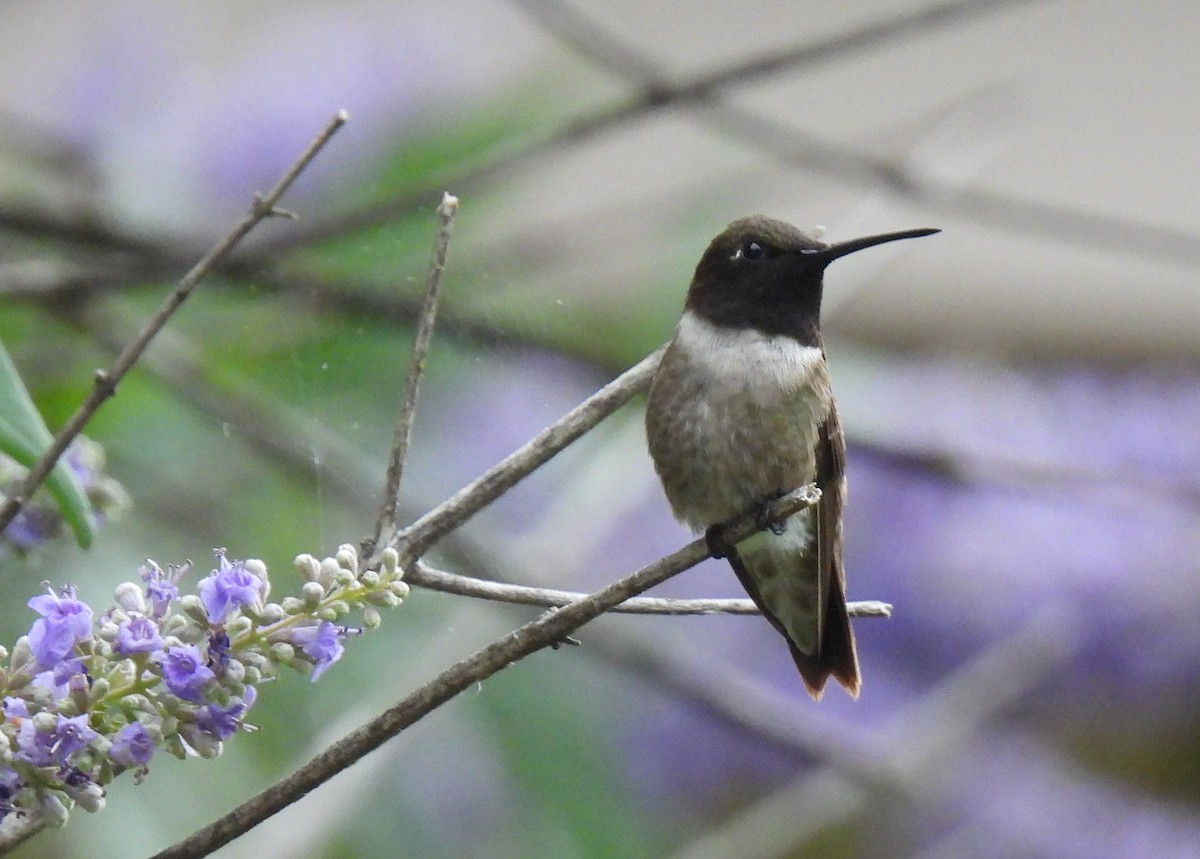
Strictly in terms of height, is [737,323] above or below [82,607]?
above

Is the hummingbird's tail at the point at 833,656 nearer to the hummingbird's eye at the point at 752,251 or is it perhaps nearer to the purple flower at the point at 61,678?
the hummingbird's eye at the point at 752,251

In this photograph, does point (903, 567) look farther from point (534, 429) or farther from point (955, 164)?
point (534, 429)

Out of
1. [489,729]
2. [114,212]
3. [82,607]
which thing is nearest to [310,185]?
[114,212]

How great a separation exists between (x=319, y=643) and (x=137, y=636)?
0.09 m

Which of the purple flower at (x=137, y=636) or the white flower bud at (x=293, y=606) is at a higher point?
the white flower bud at (x=293, y=606)

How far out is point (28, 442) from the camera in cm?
93

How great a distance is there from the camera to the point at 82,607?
78 cm

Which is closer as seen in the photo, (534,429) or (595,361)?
(534,429)

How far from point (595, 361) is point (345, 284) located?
477 mm

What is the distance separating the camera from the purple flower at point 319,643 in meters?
0.79

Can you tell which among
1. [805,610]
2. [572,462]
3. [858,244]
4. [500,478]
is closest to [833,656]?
[805,610]

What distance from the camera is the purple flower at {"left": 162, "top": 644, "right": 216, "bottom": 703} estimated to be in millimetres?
755

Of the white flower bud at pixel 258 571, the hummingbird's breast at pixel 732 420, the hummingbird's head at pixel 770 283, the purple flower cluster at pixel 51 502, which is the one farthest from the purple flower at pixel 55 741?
the hummingbird's head at pixel 770 283

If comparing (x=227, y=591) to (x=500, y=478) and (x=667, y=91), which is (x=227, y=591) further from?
(x=667, y=91)
